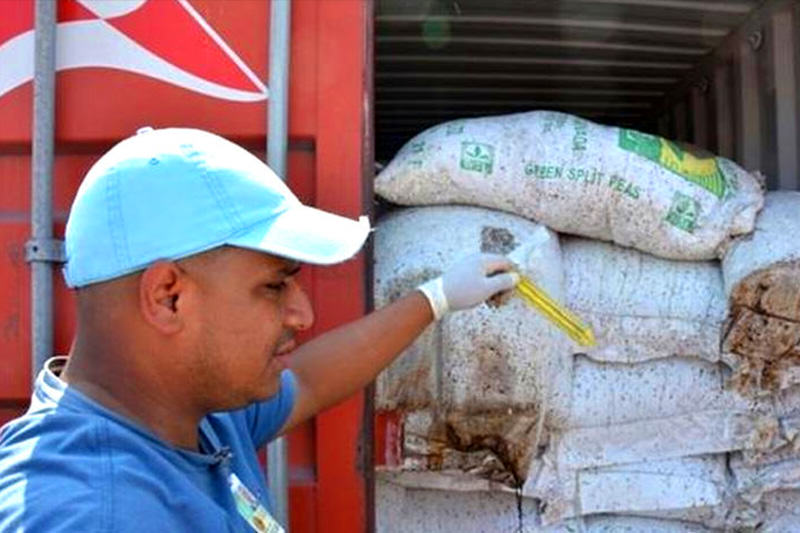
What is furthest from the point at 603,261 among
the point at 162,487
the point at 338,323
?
the point at 162,487

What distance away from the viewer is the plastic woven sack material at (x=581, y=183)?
202 centimetres

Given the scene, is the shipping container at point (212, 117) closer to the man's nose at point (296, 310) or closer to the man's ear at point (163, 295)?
the man's nose at point (296, 310)

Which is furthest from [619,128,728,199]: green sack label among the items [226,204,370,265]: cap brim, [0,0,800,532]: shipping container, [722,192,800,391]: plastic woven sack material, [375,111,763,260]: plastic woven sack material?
[226,204,370,265]: cap brim

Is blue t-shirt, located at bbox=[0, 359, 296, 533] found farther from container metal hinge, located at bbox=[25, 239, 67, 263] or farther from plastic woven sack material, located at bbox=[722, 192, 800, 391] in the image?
plastic woven sack material, located at bbox=[722, 192, 800, 391]

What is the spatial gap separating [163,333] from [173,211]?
139 millimetres

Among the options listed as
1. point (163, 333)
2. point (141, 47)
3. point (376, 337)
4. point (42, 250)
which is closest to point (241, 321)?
point (163, 333)

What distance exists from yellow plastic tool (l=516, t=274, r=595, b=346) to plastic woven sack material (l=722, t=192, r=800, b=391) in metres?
0.30

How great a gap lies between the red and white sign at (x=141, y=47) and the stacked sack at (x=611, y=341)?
0.40 metres

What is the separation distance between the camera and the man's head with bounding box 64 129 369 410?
1.14 metres

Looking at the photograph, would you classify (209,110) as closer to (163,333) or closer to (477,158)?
(477,158)

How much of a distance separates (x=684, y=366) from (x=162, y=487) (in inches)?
48.9

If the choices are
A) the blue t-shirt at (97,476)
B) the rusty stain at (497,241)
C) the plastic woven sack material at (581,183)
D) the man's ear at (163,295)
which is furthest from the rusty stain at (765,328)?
the man's ear at (163,295)

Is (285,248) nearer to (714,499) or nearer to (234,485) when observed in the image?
(234,485)

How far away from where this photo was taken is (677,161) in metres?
2.07
